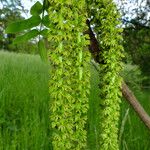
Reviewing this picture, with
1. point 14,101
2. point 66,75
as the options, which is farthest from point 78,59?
point 14,101

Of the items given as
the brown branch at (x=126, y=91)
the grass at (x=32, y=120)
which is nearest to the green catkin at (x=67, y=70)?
the brown branch at (x=126, y=91)

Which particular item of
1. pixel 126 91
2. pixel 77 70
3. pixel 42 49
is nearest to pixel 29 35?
pixel 42 49

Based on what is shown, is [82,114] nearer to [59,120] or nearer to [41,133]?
[59,120]

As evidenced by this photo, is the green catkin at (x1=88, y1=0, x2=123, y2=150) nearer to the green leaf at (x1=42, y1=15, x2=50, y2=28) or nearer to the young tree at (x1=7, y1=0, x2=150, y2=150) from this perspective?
the young tree at (x1=7, y1=0, x2=150, y2=150)

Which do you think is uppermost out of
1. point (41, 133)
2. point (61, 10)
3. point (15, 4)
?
point (15, 4)

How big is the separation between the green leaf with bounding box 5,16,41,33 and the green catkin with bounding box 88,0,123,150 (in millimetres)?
289

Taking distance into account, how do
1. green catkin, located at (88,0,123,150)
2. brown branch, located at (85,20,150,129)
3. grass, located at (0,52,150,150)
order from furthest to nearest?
grass, located at (0,52,150,150) < brown branch, located at (85,20,150,129) < green catkin, located at (88,0,123,150)

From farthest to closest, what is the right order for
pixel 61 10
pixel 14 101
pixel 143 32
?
pixel 143 32, pixel 14 101, pixel 61 10

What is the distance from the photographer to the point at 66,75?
63 centimetres

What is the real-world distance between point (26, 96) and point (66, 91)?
143 inches

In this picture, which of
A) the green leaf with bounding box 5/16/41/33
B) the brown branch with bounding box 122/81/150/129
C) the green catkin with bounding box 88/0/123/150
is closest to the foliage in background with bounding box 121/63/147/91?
the brown branch with bounding box 122/81/150/129

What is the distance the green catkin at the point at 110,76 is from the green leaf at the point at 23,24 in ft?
0.95

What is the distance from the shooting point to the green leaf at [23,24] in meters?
1.01

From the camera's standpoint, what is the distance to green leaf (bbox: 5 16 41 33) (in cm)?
101
